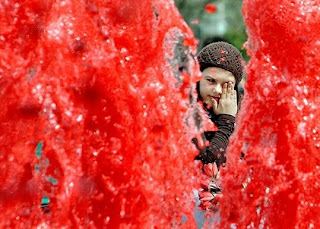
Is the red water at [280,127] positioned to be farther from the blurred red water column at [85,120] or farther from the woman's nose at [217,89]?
the woman's nose at [217,89]

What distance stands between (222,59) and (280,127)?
30.3 inches

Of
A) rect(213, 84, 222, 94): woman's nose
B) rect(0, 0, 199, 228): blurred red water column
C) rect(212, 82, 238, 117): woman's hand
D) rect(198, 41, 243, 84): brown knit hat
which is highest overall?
rect(0, 0, 199, 228): blurred red water column

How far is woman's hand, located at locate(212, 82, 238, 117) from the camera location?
2.51m

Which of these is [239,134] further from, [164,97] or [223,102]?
[223,102]

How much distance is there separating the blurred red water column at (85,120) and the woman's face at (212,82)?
631mm

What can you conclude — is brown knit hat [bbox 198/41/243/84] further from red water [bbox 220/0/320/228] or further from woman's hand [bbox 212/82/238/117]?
red water [bbox 220/0/320/228]

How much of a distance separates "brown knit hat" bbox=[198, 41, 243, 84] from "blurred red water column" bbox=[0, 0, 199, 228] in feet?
2.16

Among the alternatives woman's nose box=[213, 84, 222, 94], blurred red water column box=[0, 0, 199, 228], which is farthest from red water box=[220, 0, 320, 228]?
woman's nose box=[213, 84, 222, 94]

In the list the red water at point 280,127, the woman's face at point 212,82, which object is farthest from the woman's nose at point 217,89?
the red water at point 280,127

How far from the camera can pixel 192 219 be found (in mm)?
1910

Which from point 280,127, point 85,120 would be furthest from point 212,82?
point 85,120

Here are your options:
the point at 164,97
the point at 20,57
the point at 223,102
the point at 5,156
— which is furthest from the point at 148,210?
the point at 223,102

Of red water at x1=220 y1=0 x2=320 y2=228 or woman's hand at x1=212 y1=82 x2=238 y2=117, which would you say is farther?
Answer: woman's hand at x1=212 y1=82 x2=238 y2=117

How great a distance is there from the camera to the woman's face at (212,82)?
2.49 m
